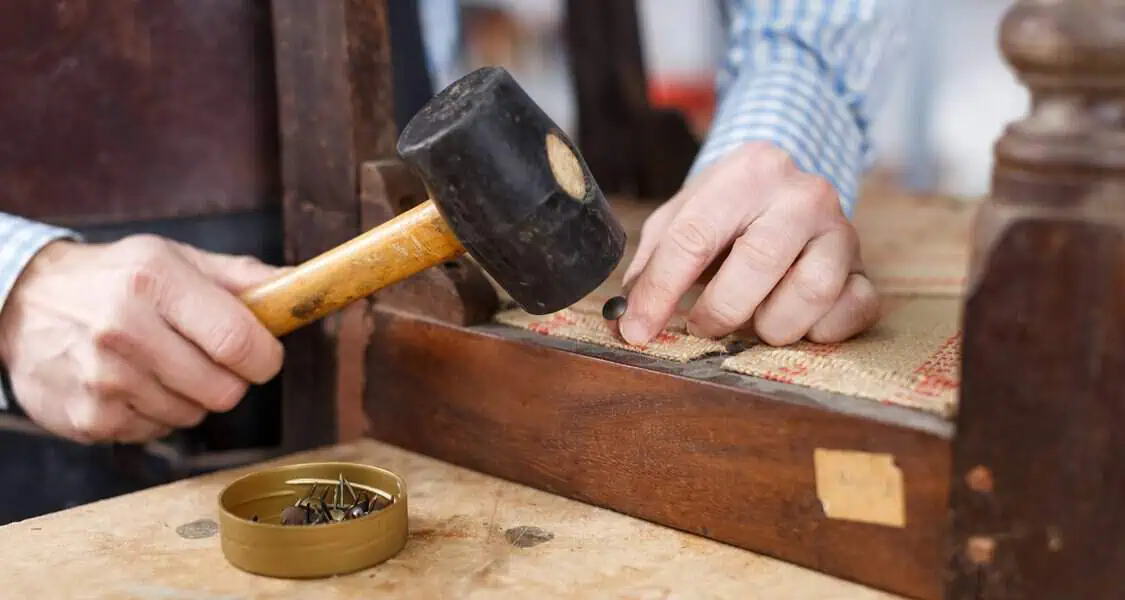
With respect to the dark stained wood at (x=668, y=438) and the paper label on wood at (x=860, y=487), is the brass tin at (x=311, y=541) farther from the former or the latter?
the paper label on wood at (x=860, y=487)

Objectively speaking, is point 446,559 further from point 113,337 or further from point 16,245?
point 16,245

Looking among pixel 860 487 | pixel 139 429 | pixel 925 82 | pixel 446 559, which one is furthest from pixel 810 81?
pixel 925 82

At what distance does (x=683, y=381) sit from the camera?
2.88 ft

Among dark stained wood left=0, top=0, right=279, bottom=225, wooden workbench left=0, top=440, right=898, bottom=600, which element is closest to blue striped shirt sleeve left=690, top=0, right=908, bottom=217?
wooden workbench left=0, top=440, right=898, bottom=600

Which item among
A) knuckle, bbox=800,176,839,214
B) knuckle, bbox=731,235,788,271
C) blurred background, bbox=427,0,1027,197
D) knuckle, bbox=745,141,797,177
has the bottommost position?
blurred background, bbox=427,0,1027,197

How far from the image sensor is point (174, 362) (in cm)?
102

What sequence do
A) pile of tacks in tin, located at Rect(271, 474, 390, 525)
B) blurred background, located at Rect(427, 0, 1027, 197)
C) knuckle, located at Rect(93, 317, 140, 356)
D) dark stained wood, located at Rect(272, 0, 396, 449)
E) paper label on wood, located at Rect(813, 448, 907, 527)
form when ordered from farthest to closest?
blurred background, located at Rect(427, 0, 1027, 197)
dark stained wood, located at Rect(272, 0, 396, 449)
knuckle, located at Rect(93, 317, 140, 356)
pile of tacks in tin, located at Rect(271, 474, 390, 525)
paper label on wood, located at Rect(813, 448, 907, 527)

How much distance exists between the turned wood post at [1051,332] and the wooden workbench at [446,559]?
0.13 metres

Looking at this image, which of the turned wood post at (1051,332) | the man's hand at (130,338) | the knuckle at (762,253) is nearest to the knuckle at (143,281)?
the man's hand at (130,338)

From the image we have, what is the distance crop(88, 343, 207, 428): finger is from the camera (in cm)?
102

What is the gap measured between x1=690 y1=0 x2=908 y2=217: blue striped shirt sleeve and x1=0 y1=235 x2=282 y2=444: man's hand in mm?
518

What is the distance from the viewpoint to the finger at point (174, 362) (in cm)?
100

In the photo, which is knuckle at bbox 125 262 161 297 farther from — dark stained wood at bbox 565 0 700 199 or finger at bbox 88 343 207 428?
dark stained wood at bbox 565 0 700 199

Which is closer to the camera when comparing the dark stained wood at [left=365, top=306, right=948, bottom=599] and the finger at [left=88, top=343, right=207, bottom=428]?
the dark stained wood at [left=365, top=306, right=948, bottom=599]
